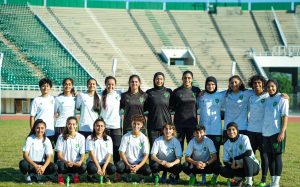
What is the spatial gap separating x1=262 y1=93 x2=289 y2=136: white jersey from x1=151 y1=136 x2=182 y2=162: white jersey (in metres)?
1.45

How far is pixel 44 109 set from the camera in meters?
9.85

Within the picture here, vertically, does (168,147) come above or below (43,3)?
below

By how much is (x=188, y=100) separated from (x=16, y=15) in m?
34.5

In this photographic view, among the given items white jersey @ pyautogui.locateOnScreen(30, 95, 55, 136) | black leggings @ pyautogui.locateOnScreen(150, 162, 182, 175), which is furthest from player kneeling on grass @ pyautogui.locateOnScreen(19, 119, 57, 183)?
black leggings @ pyautogui.locateOnScreen(150, 162, 182, 175)

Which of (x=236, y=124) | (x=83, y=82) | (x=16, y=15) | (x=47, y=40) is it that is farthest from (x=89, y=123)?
(x=16, y=15)

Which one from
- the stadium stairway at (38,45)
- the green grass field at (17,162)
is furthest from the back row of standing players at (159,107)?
the stadium stairway at (38,45)

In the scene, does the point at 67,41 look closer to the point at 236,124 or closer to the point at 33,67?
the point at 33,67

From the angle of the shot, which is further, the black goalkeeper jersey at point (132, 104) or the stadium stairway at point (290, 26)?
the stadium stairway at point (290, 26)

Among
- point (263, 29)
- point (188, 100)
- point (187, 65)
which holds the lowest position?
point (188, 100)

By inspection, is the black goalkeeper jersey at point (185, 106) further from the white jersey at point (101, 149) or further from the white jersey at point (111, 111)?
the white jersey at point (101, 149)

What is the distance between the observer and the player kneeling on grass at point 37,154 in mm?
9219

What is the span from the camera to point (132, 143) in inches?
376

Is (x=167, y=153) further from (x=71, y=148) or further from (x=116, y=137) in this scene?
(x=71, y=148)

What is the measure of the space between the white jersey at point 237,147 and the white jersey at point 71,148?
7.70 ft
